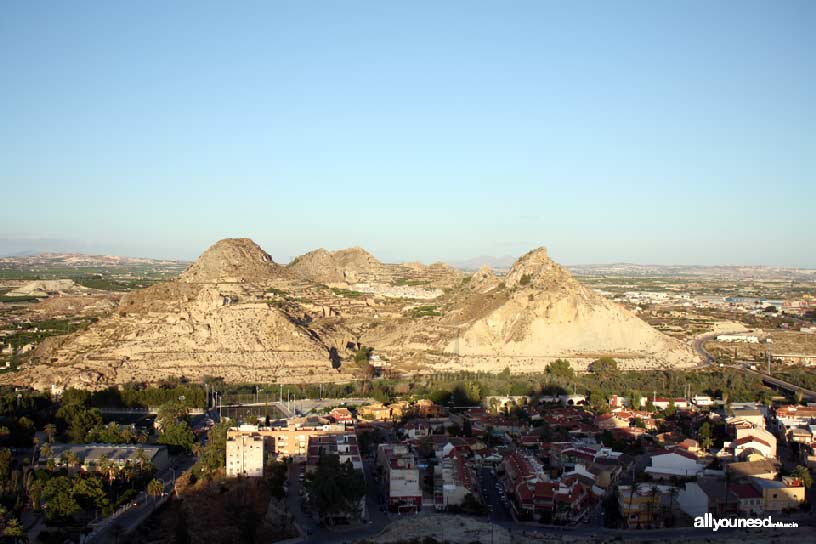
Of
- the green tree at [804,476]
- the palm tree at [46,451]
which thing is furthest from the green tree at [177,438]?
the green tree at [804,476]

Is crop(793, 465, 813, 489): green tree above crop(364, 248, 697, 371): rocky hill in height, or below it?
below

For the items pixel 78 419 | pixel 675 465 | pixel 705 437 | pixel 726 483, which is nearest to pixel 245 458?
pixel 78 419

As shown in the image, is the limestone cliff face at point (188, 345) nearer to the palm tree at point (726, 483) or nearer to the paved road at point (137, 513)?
the paved road at point (137, 513)

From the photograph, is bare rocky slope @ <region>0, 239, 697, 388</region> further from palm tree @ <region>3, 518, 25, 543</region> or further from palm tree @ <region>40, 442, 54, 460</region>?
palm tree @ <region>3, 518, 25, 543</region>

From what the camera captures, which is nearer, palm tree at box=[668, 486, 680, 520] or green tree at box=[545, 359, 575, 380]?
palm tree at box=[668, 486, 680, 520]

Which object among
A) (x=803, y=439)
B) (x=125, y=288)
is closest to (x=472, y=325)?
(x=803, y=439)

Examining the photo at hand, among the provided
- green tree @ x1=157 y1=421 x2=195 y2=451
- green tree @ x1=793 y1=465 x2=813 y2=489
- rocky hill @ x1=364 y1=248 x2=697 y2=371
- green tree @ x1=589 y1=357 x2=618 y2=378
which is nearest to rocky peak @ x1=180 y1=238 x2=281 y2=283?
rocky hill @ x1=364 y1=248 x2=697 y2=371
